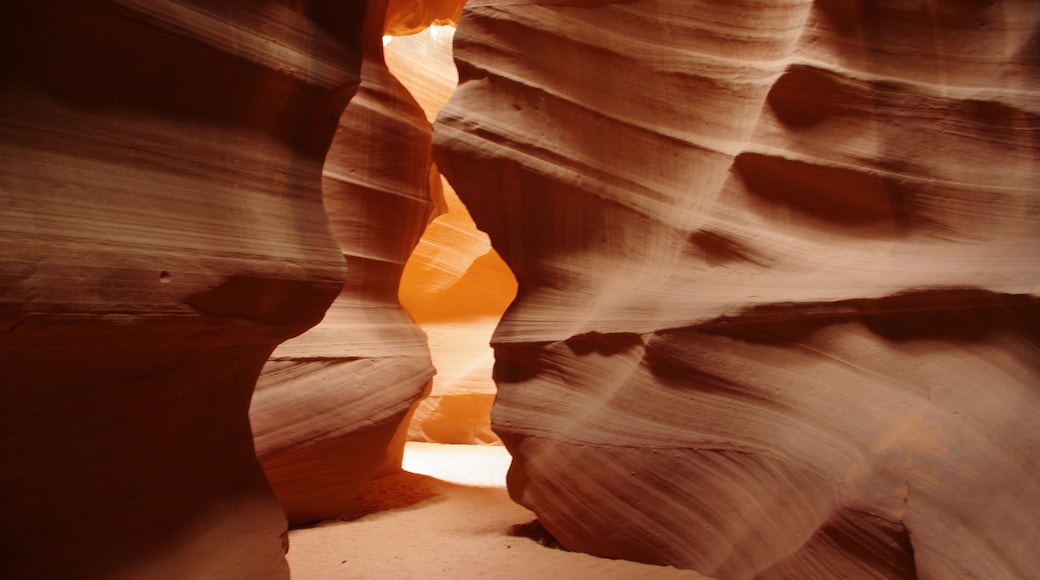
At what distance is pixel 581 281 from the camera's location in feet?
12.8

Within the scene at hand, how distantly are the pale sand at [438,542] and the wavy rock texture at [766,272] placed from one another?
217 mm

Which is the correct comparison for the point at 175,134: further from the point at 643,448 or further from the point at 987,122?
the point at 987,122

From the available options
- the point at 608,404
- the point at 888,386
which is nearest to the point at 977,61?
the point at 888,386

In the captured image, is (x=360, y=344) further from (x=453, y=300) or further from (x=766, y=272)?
(x=453, y=300)

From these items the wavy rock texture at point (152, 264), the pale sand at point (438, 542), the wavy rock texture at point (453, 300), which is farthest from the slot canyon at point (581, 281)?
the wavy rock texture at point (453, 300)

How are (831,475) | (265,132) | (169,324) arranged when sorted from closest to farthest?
(169,324) → (265,132) → (831,475)

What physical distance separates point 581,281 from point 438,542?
1.73m

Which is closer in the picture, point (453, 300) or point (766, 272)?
point (766, 272)

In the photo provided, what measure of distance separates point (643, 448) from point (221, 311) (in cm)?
211

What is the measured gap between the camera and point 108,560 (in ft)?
6.49

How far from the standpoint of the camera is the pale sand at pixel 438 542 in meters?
3.48

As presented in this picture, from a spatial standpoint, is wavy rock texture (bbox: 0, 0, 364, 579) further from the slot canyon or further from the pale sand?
the pale sand

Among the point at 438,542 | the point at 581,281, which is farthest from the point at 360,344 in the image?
the point at 581,281

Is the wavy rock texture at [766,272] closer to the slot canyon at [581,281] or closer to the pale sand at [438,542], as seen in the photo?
the slot canyon at [581,281]
